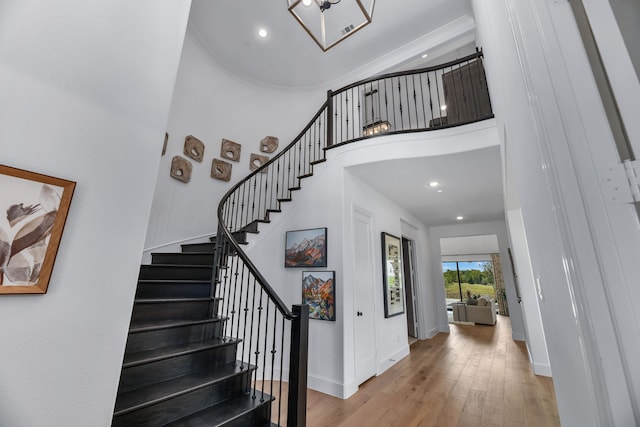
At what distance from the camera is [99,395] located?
1258 mm

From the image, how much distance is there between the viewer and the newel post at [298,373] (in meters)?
1.93

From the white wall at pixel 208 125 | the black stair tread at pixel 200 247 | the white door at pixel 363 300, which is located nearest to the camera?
the white door at pixel 363 300

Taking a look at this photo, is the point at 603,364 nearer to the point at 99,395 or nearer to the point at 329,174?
the point at 99,395

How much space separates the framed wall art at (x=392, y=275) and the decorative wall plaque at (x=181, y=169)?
3418 mm

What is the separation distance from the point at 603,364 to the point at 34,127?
2217 millimetres

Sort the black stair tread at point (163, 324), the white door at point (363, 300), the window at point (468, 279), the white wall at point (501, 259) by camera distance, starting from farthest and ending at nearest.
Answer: the window at point (468, 279)
the white wall at point (501, 259)
the white door at point (363, 300)
the black stair tread at point (163, 324)

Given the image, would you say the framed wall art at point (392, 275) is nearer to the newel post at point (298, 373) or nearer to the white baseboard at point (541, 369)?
the white baseboard at point (541, 369)

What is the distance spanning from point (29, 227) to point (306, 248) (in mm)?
2650

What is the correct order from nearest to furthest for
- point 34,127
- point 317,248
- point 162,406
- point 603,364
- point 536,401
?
point 603,364 → point 34,127 → point 162,406 → point 536,401 → point 317,248

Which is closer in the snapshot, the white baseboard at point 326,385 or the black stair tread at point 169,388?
the black stair tread at point 169,388

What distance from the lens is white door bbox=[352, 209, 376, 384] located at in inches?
130

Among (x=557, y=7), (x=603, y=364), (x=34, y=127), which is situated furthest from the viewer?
(x=34, y=127)

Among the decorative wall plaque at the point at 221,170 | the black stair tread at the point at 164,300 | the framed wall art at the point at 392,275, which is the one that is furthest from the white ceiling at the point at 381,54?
the black stair tread at the point at 164,300

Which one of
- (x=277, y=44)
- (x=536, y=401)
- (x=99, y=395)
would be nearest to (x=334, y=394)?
(x=536, y=401)
